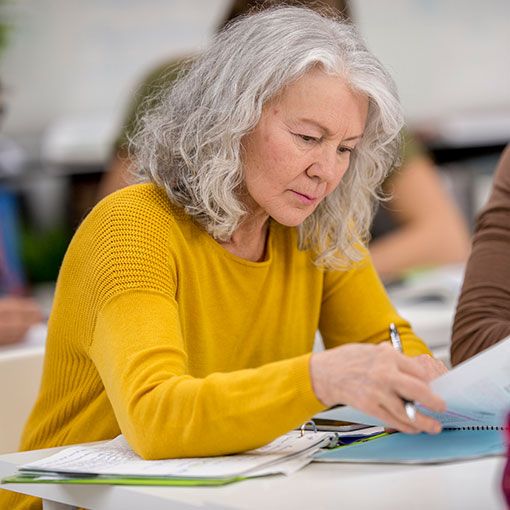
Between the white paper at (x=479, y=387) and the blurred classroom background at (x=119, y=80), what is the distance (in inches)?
124

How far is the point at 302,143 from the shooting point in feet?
3.71

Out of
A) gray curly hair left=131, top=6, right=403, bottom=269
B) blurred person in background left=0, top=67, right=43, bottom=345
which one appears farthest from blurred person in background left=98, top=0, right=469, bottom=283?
gray curly hair left=131, top=6, right=403, bottom=269

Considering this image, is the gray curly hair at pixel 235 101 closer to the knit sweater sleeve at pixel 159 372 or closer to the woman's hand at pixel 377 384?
the knit sweater sleeve at pixel 159 372

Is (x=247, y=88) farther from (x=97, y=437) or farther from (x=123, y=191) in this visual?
(x=97, y=437)

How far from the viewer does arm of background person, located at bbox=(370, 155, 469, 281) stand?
281cm

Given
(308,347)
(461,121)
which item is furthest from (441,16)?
(308,347)

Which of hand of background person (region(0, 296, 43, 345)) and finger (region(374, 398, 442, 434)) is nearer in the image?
finger (region(374, 398, 442, 434))

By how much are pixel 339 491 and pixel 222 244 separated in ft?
1.69

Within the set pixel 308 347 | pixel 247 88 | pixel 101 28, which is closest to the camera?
pixel 247 88

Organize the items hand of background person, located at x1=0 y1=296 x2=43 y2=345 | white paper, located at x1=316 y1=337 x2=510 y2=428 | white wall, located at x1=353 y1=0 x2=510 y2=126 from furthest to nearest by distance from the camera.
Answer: white wall, located at x1=353 y1=0 x2=510 y2=126, hand of background person, located at x1=0 y1=296 x2=43 y2=345, white paper, located at x1=316 y1=337 x2=510 y2=428

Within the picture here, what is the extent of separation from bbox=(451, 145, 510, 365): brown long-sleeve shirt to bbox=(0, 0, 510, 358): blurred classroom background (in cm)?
258

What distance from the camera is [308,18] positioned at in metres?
1.19

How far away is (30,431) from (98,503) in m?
0.40

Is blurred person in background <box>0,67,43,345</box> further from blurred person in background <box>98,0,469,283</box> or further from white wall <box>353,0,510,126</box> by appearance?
white wall <box>353,0,510,126</box>
